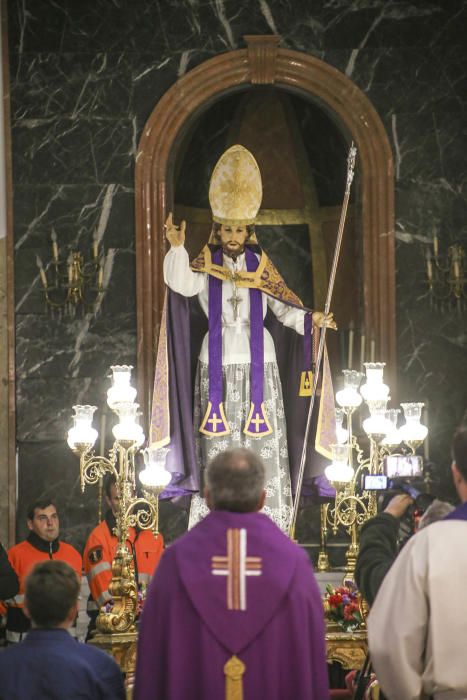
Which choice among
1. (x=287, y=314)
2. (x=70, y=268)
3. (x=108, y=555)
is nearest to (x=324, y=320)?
(x=287, y=314)

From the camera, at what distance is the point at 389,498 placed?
521 centimetres

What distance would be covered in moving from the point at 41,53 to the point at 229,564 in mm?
7606

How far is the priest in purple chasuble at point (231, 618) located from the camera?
4.47 meters

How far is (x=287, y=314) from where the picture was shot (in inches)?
370

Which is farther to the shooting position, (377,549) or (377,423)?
(377,423)

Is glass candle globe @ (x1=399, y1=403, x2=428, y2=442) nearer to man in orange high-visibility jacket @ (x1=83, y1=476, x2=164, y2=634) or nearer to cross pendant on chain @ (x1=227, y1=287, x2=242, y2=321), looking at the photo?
cross pendant on chain @ (x1=227, y1=287, x2=242, y2=321)

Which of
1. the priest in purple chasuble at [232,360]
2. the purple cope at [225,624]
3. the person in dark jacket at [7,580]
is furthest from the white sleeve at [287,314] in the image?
the purple cope at [225,624]

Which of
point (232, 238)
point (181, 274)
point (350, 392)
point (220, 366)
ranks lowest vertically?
point (350, 392)

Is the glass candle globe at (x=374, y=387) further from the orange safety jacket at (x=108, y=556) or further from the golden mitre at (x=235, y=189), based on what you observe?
the orange safety jacket at (x=108, y=556)

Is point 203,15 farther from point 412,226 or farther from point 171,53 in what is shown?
point 412,226

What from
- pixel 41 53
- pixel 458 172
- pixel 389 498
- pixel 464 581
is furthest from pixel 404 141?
pixel 464 581

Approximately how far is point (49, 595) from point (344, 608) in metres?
3.60

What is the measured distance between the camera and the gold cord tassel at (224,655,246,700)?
4465 mm

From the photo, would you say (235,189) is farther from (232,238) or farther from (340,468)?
(340,468)
